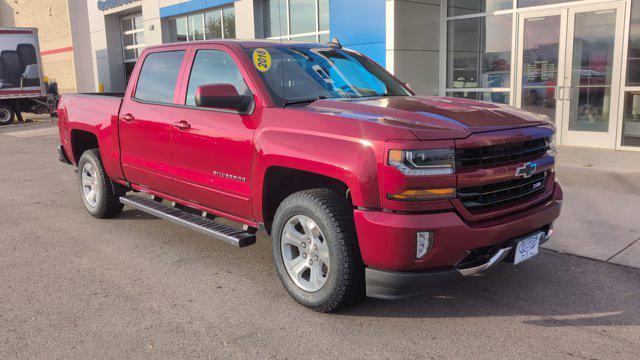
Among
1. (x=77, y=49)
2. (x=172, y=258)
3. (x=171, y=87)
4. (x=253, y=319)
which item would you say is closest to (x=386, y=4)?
(x=171, y=87)

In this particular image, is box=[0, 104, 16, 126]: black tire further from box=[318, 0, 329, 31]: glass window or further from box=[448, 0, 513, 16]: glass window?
box=[448, 0, 513, 16]: glass window

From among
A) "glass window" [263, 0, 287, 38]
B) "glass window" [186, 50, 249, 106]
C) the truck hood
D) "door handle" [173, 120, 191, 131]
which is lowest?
"door handle" [173, 120, 191, 131]

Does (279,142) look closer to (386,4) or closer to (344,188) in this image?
(344,188)

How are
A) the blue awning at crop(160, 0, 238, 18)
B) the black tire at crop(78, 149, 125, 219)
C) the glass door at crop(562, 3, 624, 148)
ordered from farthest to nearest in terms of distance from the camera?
the blue awning at crop(160, 0, 238, 18)
the glass door at crop(562, 3, 624, 148)
the black tire at crop(78, 149, 125, 219)

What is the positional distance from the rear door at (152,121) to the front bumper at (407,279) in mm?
2430

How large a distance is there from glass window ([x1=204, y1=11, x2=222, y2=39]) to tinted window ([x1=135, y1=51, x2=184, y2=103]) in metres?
12.4

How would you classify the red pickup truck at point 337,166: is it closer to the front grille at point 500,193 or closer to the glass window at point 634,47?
the front grille at point 500,193

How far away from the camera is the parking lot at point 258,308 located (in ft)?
11.3

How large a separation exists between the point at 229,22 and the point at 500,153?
49.1 ft

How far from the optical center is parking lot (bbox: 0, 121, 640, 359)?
135 inches

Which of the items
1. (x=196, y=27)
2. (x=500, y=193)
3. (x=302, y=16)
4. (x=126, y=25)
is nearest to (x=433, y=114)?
(x=500, y=193)

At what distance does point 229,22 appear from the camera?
17281 millimetres

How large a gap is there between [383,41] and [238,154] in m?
8.43

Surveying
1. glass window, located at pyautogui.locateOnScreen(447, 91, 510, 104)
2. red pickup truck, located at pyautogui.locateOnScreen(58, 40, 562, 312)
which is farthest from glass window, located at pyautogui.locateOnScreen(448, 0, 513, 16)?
red pickup truck, located at pyautogui.locateOnScreen(58, 40, 562, 312)
